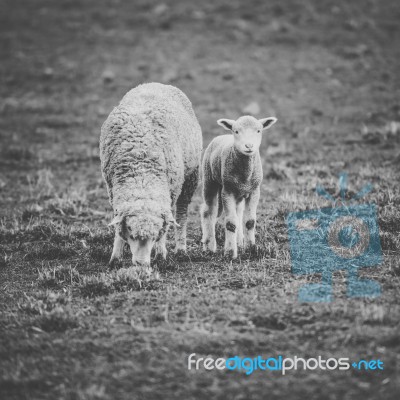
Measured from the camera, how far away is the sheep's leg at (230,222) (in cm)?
710

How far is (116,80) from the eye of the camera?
72.3ft

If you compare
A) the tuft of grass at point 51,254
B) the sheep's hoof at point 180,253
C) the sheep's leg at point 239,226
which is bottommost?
the tuft of grass at point 51,254

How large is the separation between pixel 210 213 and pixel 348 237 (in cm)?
210

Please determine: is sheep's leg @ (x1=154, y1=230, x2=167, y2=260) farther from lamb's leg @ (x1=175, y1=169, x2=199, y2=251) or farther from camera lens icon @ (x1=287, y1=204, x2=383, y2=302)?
camera lens icon @ (x1=287, y1=204, x2=383, y2=302)

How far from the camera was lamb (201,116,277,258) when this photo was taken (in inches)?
271

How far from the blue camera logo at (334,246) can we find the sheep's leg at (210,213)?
3.99 feet

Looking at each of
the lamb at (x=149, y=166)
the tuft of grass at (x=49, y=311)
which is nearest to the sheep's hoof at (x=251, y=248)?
the lamb at (x=149, y=166)

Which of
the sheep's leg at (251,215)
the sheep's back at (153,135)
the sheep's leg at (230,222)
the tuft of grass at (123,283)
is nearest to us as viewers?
the tuft of grass at (123,283)

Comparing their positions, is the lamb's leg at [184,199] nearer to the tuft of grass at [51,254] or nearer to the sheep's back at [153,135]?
the sheep's back at [153,135]

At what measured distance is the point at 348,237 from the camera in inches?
297

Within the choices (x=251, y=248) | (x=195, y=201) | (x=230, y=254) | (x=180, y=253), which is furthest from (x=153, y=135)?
(x=195, y=201)

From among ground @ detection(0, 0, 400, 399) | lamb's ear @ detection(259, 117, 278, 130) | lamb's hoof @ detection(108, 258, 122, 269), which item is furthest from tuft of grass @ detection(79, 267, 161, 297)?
lamb's ear @ detection(259, 117, 278, 130)

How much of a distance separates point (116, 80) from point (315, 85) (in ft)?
27.9

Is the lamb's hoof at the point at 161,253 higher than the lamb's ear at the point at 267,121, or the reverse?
the lamb's ear at the point at 267,121
